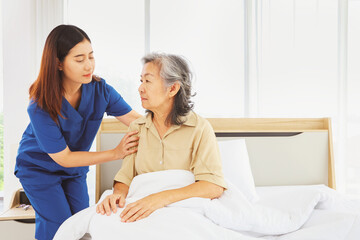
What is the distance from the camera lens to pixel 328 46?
9.88 feet

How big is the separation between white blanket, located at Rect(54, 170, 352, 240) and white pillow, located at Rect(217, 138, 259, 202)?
0.58m

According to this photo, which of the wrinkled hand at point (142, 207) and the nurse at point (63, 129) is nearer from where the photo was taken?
the wrinkled hand at point (142, 207)

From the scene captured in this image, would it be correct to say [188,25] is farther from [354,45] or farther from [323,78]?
[354,45]

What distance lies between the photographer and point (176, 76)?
4.61 ft

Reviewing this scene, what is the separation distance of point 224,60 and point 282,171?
1209 mm

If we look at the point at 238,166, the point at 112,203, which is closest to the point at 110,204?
the point at 112,203

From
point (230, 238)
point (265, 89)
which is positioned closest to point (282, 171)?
point (265, 89)

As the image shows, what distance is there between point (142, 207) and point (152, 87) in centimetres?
53

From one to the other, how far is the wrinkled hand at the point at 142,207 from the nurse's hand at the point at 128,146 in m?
0.33

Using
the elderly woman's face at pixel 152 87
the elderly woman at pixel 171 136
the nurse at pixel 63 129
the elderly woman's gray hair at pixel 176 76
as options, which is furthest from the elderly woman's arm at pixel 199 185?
the nurse at pixel 63 129

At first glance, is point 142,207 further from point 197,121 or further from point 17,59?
point 17,59

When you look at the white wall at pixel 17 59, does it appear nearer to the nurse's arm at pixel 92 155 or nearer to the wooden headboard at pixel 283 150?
the nurse's arm at pixel 92 155

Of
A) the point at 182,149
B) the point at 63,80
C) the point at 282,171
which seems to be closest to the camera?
the point at 182,149

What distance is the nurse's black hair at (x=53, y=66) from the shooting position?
1416mm
